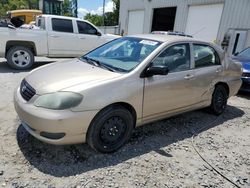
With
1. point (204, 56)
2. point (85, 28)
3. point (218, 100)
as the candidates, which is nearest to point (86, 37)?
point (85, 28)

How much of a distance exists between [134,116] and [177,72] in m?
1.03

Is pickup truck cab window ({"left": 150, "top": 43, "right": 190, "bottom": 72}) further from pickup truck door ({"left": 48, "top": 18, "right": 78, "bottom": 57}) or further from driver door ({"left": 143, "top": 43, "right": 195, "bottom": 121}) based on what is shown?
pickup truck door ({"left": 48, "top": 18, "right": 78, "bottom": 57})

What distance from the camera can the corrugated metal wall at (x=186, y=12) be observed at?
11742 millimetres

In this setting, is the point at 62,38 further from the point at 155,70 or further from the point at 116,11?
the point at 116,11

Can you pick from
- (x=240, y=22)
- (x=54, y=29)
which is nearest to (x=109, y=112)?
(x=54, y=29)

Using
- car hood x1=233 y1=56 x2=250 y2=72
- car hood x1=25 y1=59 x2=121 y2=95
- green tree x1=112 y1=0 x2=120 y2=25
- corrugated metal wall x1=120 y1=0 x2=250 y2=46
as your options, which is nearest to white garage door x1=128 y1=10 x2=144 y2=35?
corrugated metal wall x1=120 y1=0 x2=250 y2=46

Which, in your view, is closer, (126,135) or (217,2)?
(126,135)

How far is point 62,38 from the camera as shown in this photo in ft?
26.9

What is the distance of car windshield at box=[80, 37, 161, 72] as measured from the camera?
133 inches

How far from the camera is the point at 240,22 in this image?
39.0 ft

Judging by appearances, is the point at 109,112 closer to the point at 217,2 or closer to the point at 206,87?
the point at 206,87

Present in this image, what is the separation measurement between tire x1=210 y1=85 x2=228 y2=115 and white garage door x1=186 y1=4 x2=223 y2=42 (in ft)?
30.6

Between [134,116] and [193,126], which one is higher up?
[134,116]

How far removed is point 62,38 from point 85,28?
1037 millimetres
